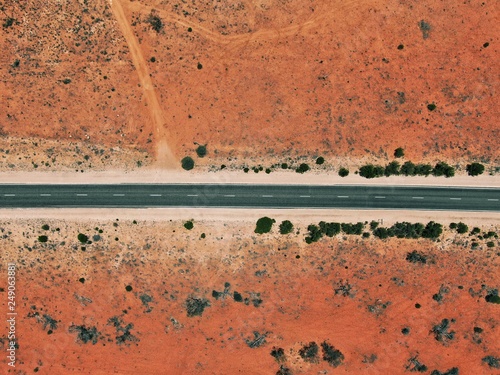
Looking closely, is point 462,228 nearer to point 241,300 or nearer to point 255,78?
point 241,300

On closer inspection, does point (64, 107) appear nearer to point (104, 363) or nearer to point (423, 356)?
→ point (104, 363)

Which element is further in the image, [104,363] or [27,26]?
[104,363]

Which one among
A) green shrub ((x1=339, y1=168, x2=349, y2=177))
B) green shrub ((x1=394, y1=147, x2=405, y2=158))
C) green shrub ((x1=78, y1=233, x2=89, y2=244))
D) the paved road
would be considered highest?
green shrub ((x1=394, y1=147, x2=405, y2=158))

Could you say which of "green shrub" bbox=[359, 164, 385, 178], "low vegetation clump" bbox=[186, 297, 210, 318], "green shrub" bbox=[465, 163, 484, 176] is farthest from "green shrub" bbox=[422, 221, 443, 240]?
"low vegetation clump" bbox=[186, 297, 210, 318]

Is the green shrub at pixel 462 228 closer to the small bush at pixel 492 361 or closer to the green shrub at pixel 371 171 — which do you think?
the green shrub at pixel 371 171

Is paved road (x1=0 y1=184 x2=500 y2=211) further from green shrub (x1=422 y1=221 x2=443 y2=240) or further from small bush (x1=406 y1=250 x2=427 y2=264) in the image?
small bush (x1=406 y1=250 x2=427 y2=264)

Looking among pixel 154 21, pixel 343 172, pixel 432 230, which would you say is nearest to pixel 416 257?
pixel 432 230

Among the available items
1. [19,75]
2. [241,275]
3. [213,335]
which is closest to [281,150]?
[241,275]
